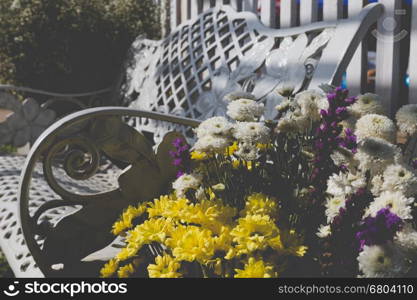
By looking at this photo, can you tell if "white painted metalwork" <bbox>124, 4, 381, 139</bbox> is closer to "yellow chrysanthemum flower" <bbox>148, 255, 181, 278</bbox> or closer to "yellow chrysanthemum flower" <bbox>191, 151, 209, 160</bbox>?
"yellow chrysanthemum flower" <bbox>191, 151, 209, 160</bbox>

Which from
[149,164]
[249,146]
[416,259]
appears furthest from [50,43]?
[416,259]

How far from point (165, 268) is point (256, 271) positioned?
8.2 inches

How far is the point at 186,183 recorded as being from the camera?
4.03 feet

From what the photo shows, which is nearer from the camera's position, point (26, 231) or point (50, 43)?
point (26, 231)

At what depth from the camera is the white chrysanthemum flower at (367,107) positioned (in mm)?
1239

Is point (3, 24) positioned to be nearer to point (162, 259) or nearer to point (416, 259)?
point (162, 259)

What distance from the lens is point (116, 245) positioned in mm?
1533

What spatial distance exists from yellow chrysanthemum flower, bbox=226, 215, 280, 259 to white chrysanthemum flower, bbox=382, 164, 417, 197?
0.76ft

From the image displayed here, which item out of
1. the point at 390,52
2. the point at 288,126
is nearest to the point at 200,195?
the point at 288,126

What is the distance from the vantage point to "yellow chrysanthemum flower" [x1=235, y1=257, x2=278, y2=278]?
1063 millimetres

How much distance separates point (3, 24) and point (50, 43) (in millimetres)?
300

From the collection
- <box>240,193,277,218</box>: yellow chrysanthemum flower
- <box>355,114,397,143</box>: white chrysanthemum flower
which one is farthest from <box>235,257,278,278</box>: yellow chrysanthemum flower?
<box>355,114,397,143</box>: white chrysanthemum flower

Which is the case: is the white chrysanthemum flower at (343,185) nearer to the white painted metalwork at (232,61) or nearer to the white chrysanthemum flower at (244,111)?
the white chrysanthemum flower at (244,111)

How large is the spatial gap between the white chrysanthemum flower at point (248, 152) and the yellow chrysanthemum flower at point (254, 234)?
0.41 feet
